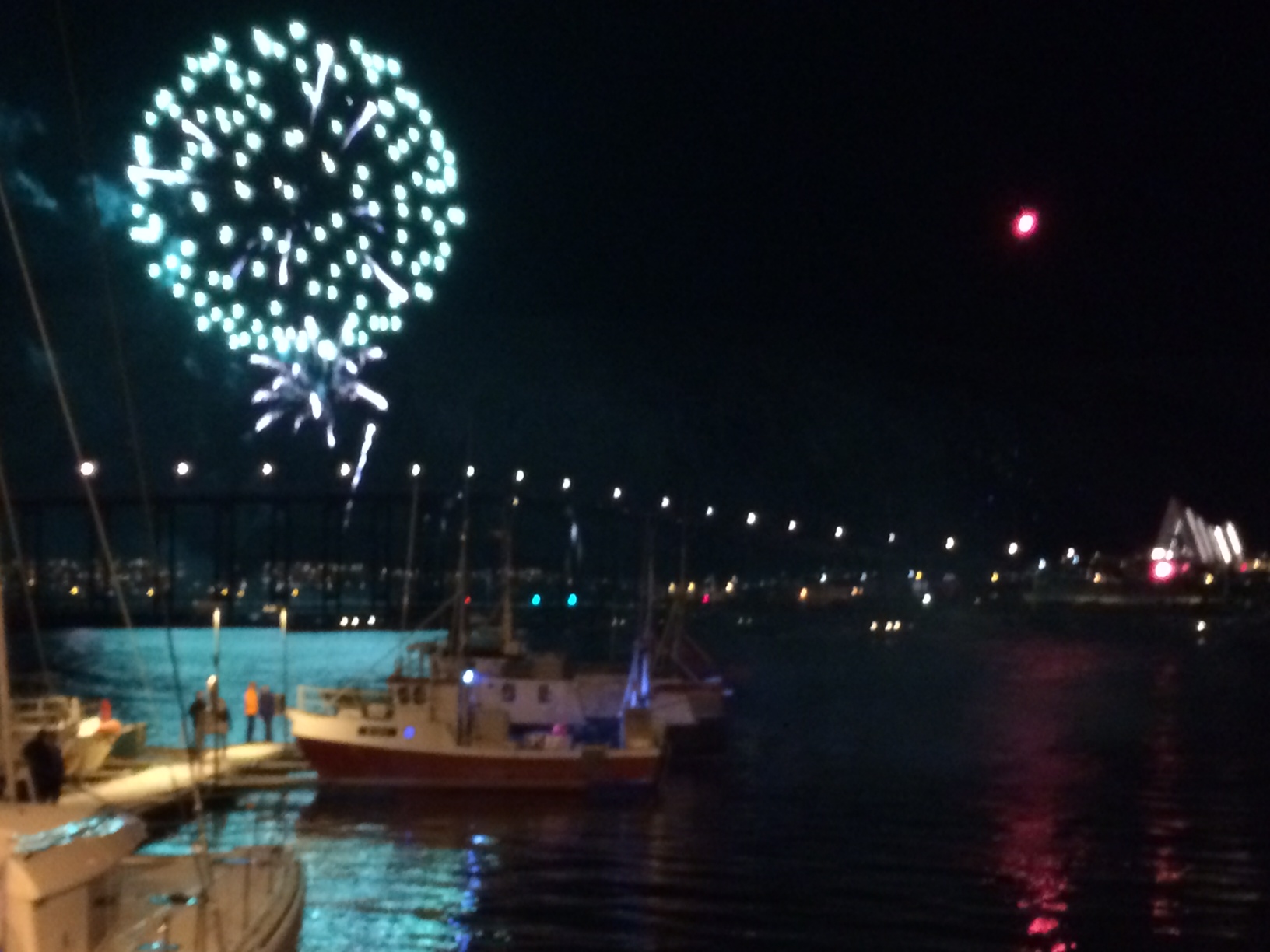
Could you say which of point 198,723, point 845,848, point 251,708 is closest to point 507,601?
point 251,708

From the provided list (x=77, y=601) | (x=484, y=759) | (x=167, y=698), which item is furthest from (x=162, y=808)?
(x=77, y=601)

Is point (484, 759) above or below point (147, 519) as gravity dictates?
below

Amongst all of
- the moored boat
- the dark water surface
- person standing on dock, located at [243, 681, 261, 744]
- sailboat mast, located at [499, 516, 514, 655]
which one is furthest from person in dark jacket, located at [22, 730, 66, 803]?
sailboat mast, located at [499, 516, 514, 655]

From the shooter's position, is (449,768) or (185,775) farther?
(449,768)

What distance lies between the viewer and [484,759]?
86.3 feet

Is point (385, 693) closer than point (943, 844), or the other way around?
point (943, 844)

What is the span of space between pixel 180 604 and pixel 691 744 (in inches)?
4012

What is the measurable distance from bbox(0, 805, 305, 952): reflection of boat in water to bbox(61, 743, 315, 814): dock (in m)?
8.10

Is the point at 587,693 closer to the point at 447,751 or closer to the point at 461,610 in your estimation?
the point at 461,610

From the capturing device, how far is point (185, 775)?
2381 cm

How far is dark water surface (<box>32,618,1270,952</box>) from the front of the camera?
17.8 m

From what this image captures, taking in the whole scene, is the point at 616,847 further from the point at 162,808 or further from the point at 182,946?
the point at 182,946

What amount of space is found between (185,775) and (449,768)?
4.13 meters

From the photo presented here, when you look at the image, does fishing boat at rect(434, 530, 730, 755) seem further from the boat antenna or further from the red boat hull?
the red boat hull
